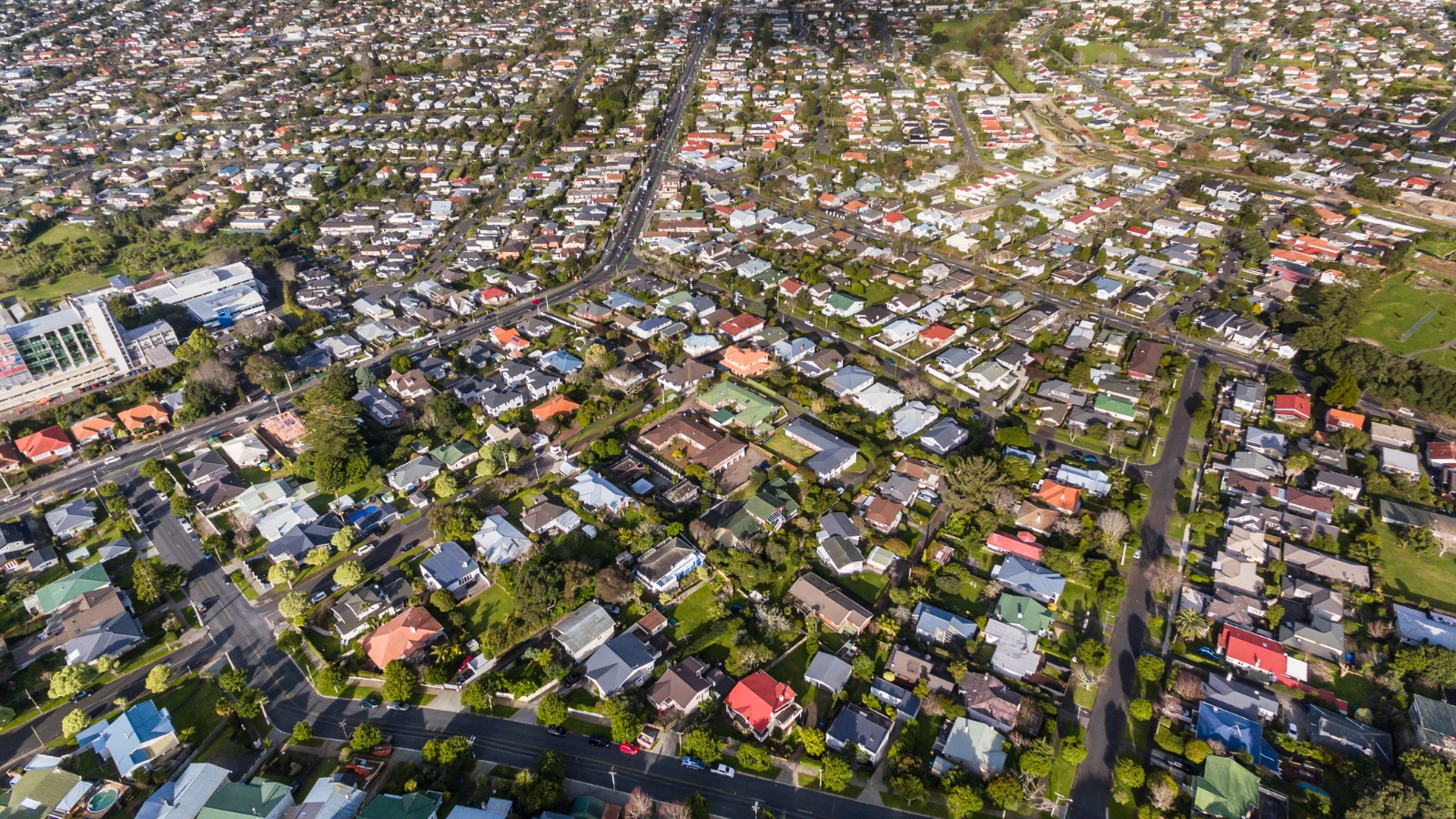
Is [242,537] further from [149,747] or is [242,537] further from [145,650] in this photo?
[149,747]

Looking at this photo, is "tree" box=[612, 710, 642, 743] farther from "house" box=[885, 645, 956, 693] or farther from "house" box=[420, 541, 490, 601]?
"house" box=[420, 541, 490, 601]

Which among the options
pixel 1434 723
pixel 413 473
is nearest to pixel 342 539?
pixel 413 473

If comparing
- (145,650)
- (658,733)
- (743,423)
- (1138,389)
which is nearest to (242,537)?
(145,650)

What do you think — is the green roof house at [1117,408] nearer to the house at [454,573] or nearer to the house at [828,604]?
the house at [828,604]

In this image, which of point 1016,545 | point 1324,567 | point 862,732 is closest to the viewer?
point 862,732

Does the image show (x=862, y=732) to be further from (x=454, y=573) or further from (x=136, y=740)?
(x=136, y=740)

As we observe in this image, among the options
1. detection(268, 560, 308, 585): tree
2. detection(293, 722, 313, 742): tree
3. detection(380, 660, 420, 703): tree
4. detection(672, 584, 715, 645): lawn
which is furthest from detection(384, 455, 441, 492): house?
detection(672, 584, 715, 645): lawn
